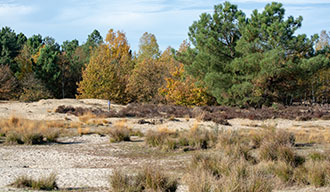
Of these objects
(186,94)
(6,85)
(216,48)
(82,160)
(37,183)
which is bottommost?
(82,160)

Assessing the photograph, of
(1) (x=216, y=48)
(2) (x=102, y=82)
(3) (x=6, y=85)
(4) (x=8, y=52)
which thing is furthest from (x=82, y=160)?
(4) (x=8, y=52)

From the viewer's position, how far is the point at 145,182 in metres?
8.58

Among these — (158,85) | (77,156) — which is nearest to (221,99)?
(158,85)

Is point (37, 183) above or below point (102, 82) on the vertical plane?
below

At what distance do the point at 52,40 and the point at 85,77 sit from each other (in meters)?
57.9

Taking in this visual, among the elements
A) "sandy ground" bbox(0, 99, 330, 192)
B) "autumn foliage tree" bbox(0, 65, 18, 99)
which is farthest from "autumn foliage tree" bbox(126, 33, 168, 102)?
"sandy ground" bbox(0, 99, 330, 192)

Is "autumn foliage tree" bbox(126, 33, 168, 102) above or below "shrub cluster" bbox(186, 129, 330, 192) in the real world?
above

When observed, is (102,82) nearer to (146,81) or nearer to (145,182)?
(146,81)

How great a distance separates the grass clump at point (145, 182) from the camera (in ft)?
27.2

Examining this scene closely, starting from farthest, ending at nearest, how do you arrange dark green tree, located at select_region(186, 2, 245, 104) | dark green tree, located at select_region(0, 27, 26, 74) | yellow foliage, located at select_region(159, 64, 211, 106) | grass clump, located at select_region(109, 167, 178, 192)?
dark green tree, located at select_region(0, 27, 26, 74) < yellow foliage, located at select_region(159, 64, 211, 106) < dark green tree, located at select_region(186, 2, 245, 104) < grass clump, located at select_region(109, 167, 178, 192)

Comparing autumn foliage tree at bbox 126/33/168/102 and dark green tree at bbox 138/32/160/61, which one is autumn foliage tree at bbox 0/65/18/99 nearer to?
autumn foliage tree at bbox 126/33/168/102

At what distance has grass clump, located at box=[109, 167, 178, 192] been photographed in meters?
8.29

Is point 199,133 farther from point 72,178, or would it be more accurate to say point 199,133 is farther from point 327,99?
point 327,99

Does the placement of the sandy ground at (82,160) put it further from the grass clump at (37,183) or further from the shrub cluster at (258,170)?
the shrub cluster at (258,170)
